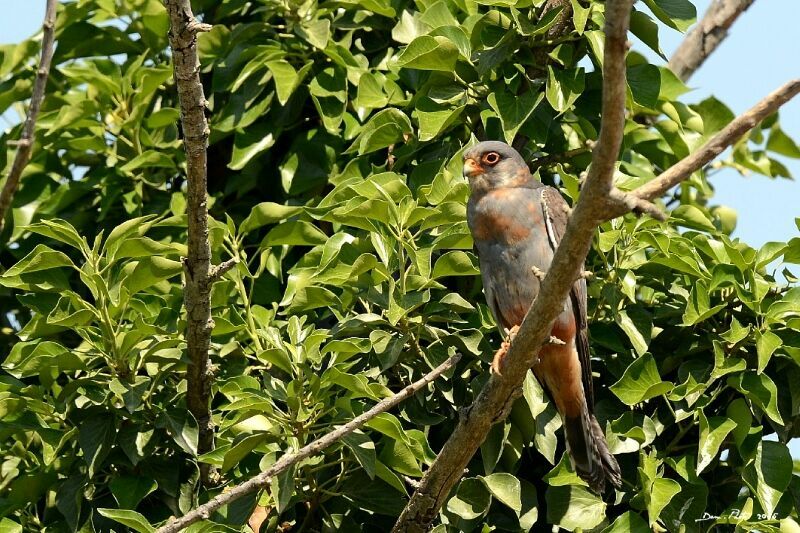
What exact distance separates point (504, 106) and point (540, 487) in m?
1.63

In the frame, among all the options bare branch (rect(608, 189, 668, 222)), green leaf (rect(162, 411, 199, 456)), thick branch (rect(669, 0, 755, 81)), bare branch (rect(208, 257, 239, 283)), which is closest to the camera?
bare branch (rect(608, 189, 668, 222))

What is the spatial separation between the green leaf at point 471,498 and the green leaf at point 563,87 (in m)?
1.55

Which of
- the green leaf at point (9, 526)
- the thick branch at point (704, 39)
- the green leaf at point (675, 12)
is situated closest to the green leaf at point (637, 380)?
the green leaf at point (675, 12)

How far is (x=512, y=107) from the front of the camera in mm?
4820

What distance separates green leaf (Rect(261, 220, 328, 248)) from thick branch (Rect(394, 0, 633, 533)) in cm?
115

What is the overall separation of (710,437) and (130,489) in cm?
Result: 224

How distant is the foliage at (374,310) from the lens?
436cm

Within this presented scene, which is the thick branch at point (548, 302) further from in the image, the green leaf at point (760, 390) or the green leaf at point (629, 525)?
the green leaf at point (760, 390)

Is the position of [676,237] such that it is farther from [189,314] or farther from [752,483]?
[189,314]

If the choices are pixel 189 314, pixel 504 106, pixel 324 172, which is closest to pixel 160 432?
pixel 189 314

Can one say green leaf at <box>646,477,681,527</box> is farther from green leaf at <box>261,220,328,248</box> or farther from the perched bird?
green leaf at <box>261,220,328,248</box>

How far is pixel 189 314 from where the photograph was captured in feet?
13.8

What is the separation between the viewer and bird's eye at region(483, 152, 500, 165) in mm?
4969

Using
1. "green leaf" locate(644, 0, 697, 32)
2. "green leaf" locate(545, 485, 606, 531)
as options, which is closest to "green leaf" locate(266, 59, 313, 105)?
"green leaf" locate(644, 0, 697, 32)
